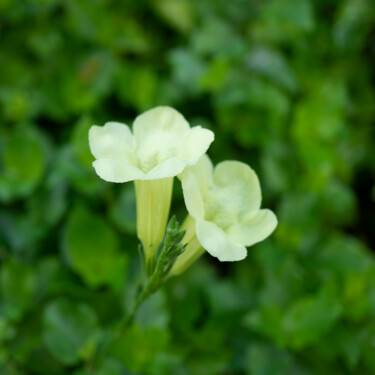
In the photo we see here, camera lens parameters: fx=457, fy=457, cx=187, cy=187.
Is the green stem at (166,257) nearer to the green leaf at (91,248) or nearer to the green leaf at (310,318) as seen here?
the green leaf at (91,248)

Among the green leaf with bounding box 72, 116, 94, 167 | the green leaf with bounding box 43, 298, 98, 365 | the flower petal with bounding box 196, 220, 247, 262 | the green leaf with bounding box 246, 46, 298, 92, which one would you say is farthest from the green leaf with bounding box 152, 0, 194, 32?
the flower petal with bounding box 196, 220, 247, 262

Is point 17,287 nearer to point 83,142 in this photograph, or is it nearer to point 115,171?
point 83,142

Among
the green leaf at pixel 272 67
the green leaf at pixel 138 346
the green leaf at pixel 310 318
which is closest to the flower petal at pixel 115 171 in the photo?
the green leaf at pixel 138 346

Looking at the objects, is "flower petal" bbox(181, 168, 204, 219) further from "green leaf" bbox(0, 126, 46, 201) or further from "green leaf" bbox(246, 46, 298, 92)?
"green leaf" bbox(246, 46, 298, 92)

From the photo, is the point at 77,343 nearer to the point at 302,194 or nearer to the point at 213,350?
the point at 213,350

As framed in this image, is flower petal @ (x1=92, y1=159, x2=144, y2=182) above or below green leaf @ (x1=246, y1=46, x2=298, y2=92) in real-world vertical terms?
above

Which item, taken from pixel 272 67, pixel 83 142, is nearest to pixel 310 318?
pixel 83 142

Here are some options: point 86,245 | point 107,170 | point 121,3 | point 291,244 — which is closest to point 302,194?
point 291,244

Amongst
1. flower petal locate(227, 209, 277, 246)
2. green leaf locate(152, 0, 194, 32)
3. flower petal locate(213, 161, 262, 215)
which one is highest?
flower petal locate(213, 161, 262, 215)
